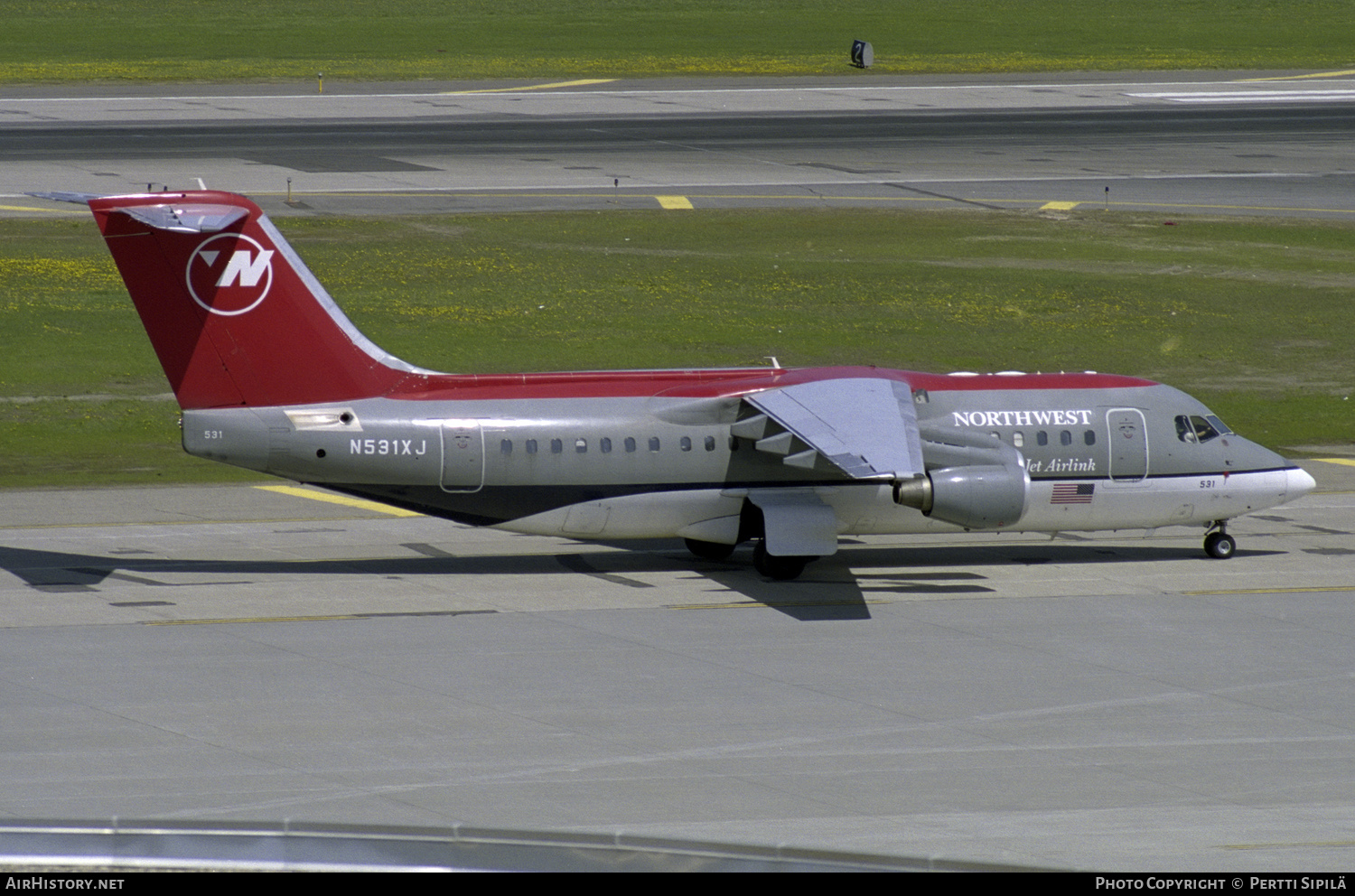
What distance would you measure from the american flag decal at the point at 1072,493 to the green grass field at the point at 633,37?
74.4 metres

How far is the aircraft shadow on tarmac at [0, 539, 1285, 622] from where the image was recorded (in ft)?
98.1

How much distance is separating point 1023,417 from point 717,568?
20.4ft

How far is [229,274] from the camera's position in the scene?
2914cm

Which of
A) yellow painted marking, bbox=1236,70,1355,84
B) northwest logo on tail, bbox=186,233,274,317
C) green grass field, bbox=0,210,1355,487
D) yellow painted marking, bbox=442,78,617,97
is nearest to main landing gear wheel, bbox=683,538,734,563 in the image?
northwest logo on tail, bbox=186,233,274,317

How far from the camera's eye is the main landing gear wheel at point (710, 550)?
32625 millimetres

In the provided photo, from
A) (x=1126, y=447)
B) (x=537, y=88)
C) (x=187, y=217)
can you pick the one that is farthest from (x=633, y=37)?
A: (x=187, y=217)

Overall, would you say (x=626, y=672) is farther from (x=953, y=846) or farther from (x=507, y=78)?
(x=507, y=78)

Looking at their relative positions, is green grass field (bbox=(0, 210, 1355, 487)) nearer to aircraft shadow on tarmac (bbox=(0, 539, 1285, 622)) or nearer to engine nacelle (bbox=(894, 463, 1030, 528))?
aircraft shadow on tarmac (bbox=(0, 539, 1285, 622))

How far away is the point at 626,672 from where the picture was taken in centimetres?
2498

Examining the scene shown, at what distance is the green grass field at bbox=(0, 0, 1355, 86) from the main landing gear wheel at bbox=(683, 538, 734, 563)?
72562 mm

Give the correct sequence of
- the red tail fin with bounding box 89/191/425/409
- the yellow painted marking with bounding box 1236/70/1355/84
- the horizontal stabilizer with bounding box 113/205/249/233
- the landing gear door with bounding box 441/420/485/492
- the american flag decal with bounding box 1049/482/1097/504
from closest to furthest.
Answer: the horizontal stabilizer with bounding box 113/205/249/233, the red tail fin with bounding box 89/191/425/409, the landing gear door with bounding box 441/420/485/492, the american flag decal with bounding box 1049/482/1097/504, the yellow painted marking with bounding box 1236/70/1355/84

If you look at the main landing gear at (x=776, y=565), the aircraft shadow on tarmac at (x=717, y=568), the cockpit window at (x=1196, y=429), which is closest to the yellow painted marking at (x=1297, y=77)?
the cockpit window at (x=1196, y=429)

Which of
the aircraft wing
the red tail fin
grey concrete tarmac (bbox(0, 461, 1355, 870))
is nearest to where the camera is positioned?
grey concrete tarmac (bbox(0, 461, 1355, 870))

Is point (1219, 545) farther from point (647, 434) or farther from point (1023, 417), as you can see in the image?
point (647, 434)
